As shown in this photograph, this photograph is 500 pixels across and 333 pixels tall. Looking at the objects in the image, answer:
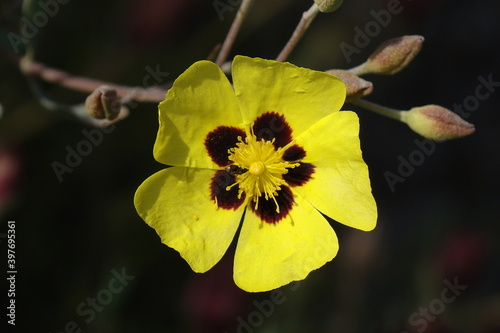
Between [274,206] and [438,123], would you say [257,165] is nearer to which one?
[274,206]

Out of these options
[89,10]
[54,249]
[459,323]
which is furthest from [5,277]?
[459,323]

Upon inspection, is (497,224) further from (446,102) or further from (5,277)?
(5,277)

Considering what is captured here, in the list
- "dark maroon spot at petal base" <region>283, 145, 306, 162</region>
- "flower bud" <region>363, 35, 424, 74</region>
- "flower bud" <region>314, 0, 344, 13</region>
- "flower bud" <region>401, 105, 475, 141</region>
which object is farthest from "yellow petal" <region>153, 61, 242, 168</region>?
"flower bud" <region>401, 105, 475, 141</region>

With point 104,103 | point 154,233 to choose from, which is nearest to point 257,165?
point 104,103

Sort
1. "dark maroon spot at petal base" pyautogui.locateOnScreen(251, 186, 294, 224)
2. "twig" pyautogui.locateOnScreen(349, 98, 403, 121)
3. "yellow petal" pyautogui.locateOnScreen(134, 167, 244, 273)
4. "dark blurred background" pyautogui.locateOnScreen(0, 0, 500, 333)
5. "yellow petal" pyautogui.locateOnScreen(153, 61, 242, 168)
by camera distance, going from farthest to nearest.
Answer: "dark blurred background" pyautogui.locateOnScreen(0, 0, 500, 333) → "dark maroon spot at petal base" pyautogui.locateOnScreen(251, 186, 294, 224) → "twig" pyautogui.locateOnScreen(349, 98, 403, 121) → "yellow petal" pyautogui.locateOnScreen(134, 167, 244, 273) → "yellow petal" pyautogui.locateOnScreen(153, 61, 242, 168)

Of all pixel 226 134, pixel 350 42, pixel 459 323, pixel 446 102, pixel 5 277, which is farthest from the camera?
pixel 446 102

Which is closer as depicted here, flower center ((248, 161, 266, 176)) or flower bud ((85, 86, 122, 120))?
flower bud ((85, 86, 122, 120))

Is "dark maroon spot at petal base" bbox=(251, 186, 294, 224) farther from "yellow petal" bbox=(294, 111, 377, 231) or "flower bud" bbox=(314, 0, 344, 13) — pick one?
"flower bud" bbox=(314, 0, 344, 13)

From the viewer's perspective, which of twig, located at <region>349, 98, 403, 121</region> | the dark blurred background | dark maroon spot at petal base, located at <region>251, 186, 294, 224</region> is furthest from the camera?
the dark blurred background

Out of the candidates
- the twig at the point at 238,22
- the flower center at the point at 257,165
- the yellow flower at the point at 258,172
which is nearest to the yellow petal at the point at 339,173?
the yellow flower at the point at 258,172
